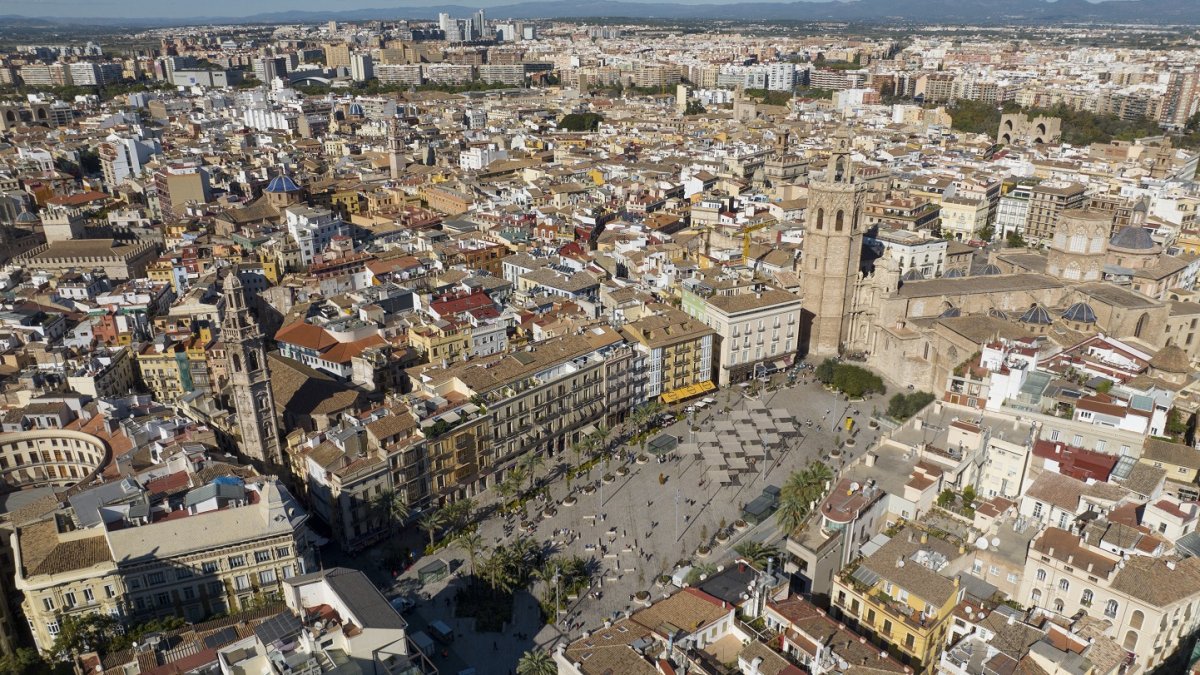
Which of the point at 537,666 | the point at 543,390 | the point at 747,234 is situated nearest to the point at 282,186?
the point at 747,234

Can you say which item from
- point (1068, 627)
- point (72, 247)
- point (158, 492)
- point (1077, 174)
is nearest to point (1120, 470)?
point (1068, 627)

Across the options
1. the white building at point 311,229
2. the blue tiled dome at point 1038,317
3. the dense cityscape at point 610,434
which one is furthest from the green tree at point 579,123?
the blue tiled dome at point 1038,317

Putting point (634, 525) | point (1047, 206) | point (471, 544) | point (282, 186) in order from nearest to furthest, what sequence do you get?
point (471, 544), point (634, 525), point (1047, 206), point (282, 186)

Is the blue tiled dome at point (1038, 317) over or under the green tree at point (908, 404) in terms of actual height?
over

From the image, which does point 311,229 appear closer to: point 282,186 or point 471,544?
point 282,186

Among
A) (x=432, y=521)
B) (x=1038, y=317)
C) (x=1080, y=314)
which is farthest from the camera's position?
(x=1080, y=314)

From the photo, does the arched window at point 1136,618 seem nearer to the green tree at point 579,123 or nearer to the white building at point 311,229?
the white building at point 311,229

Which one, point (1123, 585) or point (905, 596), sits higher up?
point (1123, 585)

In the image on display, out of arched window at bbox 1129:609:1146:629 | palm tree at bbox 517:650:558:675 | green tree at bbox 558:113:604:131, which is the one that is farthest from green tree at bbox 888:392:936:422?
green tree at bbox 558:113:604:131
